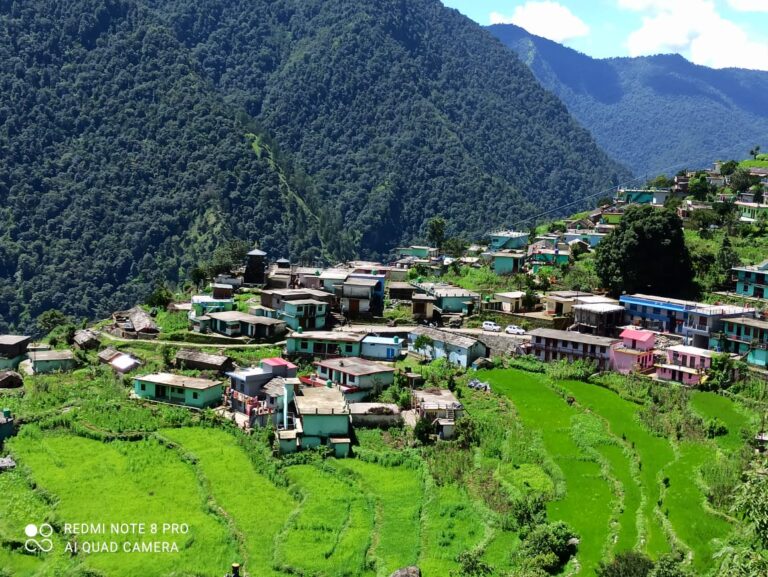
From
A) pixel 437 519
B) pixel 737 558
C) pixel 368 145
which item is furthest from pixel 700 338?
pixel 368 145

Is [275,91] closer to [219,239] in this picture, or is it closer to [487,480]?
[219,239]

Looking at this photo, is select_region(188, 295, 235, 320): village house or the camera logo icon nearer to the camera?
the camera logo icon

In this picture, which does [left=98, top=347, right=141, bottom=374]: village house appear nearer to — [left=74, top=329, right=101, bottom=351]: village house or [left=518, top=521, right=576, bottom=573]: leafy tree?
[left=74, top=329, right=101, bottom=351]: village house

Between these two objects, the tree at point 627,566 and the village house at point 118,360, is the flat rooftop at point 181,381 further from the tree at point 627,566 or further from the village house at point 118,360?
the tree at point 627,566

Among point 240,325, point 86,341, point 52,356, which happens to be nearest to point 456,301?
point 240,325

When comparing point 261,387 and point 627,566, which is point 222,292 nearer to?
point 261,387

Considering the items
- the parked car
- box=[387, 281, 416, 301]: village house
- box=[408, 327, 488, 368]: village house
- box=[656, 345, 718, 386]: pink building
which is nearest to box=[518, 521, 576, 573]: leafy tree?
box=[656, 345, 718, 386]: pink building

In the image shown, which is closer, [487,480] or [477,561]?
[477,561]
